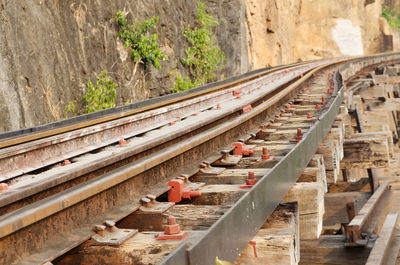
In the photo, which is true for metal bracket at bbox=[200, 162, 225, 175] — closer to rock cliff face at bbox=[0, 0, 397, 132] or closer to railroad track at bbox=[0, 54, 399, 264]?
railroad track at bbox=[0, 54, 399, 264]

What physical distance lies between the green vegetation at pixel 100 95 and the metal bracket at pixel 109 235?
27.5ft

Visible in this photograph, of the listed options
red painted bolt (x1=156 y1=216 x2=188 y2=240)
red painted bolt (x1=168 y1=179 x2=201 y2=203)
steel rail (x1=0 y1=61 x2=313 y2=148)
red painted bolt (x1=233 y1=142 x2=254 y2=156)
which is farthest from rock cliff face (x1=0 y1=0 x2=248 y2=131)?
red painted bolt (x1=156 y1=216 x2=188 y2=240)

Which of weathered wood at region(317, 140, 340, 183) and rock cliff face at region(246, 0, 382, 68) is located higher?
rock cliff face at region(246, 0, 382, 68)

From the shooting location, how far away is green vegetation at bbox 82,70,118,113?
11.1 meters

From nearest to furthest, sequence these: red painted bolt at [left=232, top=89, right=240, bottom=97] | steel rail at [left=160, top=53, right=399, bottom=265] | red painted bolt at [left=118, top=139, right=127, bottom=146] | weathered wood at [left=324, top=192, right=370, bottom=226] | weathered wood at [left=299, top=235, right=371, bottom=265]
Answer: steel rail at [left=160, top=53, right=399, bottom=265] → weathered wood at [left=299, top=235, right=371, bottom=265] → red painted bolt at [left=118, top=139, right=127, bottom=146] → weathered wood at [left=324, top=192, right=370, bottom=226] → red painted bolt at [left=232, top=89, right=240, bottom=97]

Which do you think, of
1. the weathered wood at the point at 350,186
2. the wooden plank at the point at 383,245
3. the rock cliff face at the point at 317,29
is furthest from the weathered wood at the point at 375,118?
the rock cliff face at the point at 317,29

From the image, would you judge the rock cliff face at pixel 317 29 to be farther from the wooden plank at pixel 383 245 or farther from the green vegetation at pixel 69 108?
the wooden plank at pixel 383 245

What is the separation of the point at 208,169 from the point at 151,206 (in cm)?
120

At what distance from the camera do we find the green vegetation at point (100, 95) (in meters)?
11.1

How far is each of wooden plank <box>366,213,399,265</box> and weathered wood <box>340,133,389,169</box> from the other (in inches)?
61.2

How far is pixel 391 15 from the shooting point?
2441 inches

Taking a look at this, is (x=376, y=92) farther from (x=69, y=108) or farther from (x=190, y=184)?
(x=190, y=184)

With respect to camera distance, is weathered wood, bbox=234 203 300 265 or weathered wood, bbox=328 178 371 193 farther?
weathered wood, bbox=328 178 371 193

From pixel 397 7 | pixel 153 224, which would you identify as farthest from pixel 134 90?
pixel 397 7
